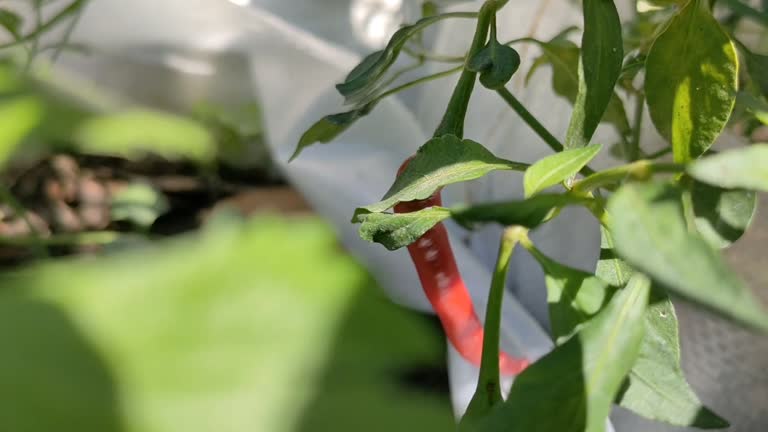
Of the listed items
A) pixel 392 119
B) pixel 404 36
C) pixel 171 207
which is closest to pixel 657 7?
pixel 404 36

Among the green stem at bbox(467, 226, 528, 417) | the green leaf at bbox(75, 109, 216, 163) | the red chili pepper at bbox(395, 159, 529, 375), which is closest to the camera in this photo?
the green stem at bbox(467, 226, 528, 417)

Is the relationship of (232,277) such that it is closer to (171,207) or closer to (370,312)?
(370,312)

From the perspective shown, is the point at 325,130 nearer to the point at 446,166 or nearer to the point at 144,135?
the point at 446,166

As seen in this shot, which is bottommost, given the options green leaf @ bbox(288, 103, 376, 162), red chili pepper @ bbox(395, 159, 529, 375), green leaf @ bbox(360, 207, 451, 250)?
red chili pepper @ bbox(395, 159, 529, 375)

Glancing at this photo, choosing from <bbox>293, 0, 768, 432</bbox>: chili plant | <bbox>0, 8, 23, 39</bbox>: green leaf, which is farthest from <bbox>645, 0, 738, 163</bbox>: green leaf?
<bbox>0, 8, 23, 39</bbox>: green leaf

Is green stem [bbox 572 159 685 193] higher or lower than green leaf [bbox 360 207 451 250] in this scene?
higher

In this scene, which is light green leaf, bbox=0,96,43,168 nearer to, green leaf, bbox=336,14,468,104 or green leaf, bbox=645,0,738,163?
green leaf, bbox=336,14,468,104

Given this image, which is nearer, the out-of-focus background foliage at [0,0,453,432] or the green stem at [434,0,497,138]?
the out-of-focus background foliage at [0,0,453,432]
